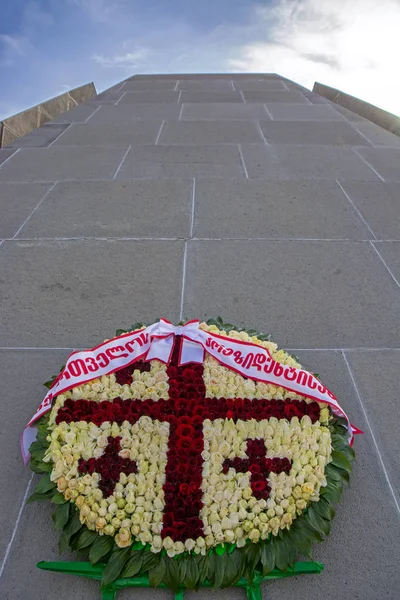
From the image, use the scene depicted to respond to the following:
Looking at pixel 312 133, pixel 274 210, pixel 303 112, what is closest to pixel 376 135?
pixel 312 133

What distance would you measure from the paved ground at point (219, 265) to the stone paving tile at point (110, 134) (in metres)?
0.06

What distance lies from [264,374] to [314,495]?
0.64 meters

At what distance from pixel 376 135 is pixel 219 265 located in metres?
4.74

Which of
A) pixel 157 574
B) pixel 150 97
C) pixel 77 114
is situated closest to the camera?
pixel 157 574

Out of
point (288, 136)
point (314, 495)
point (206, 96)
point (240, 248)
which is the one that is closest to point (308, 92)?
point (206, 96)

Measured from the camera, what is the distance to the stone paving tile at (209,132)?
7066 millimetres

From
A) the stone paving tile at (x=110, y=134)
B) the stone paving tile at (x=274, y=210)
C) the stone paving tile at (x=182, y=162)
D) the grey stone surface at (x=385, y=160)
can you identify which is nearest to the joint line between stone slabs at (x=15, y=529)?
the stone paving tile at (x=274, y=210)

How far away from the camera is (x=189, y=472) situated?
6.84 feet

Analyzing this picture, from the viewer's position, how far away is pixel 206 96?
9.81 m

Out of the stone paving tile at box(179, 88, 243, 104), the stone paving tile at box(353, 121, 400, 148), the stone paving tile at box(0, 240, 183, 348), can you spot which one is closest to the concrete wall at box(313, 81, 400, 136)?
the stone paving tile at box(353, 121, 400, 148)

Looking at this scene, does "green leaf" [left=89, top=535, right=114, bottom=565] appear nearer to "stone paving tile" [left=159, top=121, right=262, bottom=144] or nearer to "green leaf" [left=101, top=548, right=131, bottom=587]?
"green leaf" [left=101, top=548, right=131, bottom=587]

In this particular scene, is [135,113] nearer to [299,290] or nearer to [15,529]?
[299,290]

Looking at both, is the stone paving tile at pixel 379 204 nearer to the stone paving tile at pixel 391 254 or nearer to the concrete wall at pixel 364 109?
the stone paving tile at pixel 391 254

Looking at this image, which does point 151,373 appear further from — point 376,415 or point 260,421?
point 376,415
